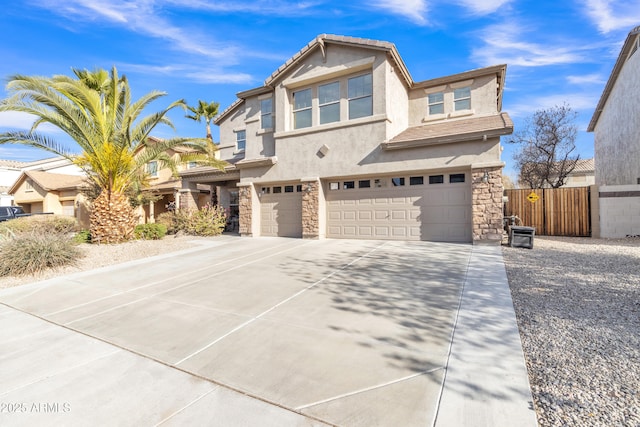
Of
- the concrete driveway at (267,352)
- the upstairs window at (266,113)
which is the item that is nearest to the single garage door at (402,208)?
the concrete driveway at (267,352)

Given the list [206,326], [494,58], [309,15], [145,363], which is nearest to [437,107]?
[494,58]

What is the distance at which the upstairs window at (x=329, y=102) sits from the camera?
12.6 meters

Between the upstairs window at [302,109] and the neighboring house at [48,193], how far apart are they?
19667mm

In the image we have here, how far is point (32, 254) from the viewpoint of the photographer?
753 cm

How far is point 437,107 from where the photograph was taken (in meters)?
13.4

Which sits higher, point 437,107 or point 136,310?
point 437,107

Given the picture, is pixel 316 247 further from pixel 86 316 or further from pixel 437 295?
pixel 86 316

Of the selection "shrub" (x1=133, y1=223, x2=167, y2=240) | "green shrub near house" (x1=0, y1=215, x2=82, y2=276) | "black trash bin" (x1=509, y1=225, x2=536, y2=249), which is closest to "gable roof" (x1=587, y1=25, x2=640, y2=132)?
"black trash bin" (x1=509, y1=225, x2=536, y2=249)

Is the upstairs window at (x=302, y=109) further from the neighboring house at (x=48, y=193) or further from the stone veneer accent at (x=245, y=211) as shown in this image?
→ the neighboring house at (x=48, y=193)

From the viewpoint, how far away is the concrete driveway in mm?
2375

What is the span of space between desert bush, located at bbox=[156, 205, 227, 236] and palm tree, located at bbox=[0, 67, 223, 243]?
2.93 meters

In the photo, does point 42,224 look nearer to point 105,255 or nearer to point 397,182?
point 105,255

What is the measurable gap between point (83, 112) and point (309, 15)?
9214 millimetres

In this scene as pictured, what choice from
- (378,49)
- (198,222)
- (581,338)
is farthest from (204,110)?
(581,338)
